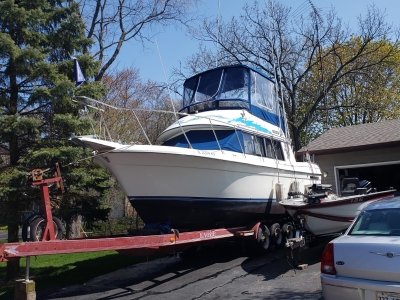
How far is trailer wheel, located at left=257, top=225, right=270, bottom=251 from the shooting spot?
966 centimetres

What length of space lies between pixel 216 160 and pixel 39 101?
14.0 feet

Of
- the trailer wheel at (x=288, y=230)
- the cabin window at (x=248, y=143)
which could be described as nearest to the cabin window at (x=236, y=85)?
the cabin window at (x=248, y=143)

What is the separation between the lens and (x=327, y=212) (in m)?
8.98

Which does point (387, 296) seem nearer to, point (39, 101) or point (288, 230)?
point (288, 230)

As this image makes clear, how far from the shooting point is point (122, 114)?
2228cm

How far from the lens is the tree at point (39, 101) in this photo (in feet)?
29.2

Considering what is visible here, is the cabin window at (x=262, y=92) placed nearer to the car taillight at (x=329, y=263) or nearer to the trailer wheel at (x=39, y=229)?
the trailer wheel at (x=39, y=229)

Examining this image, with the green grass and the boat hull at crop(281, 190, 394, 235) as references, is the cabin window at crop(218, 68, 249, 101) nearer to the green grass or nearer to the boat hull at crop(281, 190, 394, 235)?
the boat hull at crop(281, 190, 394, 235)

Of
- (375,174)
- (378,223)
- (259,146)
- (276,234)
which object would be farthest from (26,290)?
(375,174)

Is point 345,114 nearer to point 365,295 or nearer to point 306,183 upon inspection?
point 306,183

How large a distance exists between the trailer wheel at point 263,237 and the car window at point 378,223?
3.88 m

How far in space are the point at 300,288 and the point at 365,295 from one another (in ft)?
8.01

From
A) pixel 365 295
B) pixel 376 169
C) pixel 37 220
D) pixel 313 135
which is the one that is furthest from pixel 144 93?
pixel 365 295

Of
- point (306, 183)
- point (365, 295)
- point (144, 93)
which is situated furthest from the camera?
point (144, 93)
